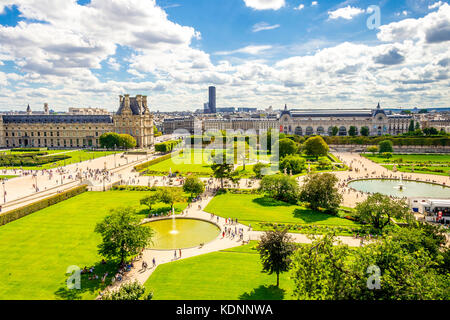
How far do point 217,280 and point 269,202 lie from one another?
22.2 metres

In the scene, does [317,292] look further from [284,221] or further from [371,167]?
[371,167]

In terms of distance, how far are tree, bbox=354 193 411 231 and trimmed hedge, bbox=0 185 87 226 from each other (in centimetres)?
3709

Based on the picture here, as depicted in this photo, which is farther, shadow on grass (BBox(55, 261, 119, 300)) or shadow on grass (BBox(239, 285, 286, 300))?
shadow on grass (BBox(55, 261, 119, 300))

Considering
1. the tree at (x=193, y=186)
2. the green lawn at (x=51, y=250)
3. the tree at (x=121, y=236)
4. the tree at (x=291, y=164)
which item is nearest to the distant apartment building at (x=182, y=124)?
the tree at (x=291, y=164)

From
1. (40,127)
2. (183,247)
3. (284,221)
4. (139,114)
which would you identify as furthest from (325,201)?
(40,127)

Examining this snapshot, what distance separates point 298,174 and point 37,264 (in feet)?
165

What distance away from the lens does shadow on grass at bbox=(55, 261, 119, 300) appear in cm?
1977

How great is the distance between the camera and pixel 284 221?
1348 inches

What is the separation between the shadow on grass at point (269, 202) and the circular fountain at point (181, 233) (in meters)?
10.1

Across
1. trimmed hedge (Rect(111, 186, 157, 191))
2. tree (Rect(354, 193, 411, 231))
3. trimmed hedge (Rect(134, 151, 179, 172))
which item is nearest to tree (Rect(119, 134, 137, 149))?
trimmed hedge (Rect(134, 151, 179, 172))

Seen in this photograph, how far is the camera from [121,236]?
23141 mm

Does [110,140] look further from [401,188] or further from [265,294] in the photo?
[265,294]

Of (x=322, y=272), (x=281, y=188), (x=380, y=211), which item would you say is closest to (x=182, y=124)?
(x=281, y=188)

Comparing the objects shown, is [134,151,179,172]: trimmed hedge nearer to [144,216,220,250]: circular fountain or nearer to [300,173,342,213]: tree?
[144,216,220,250]: circular fountain
